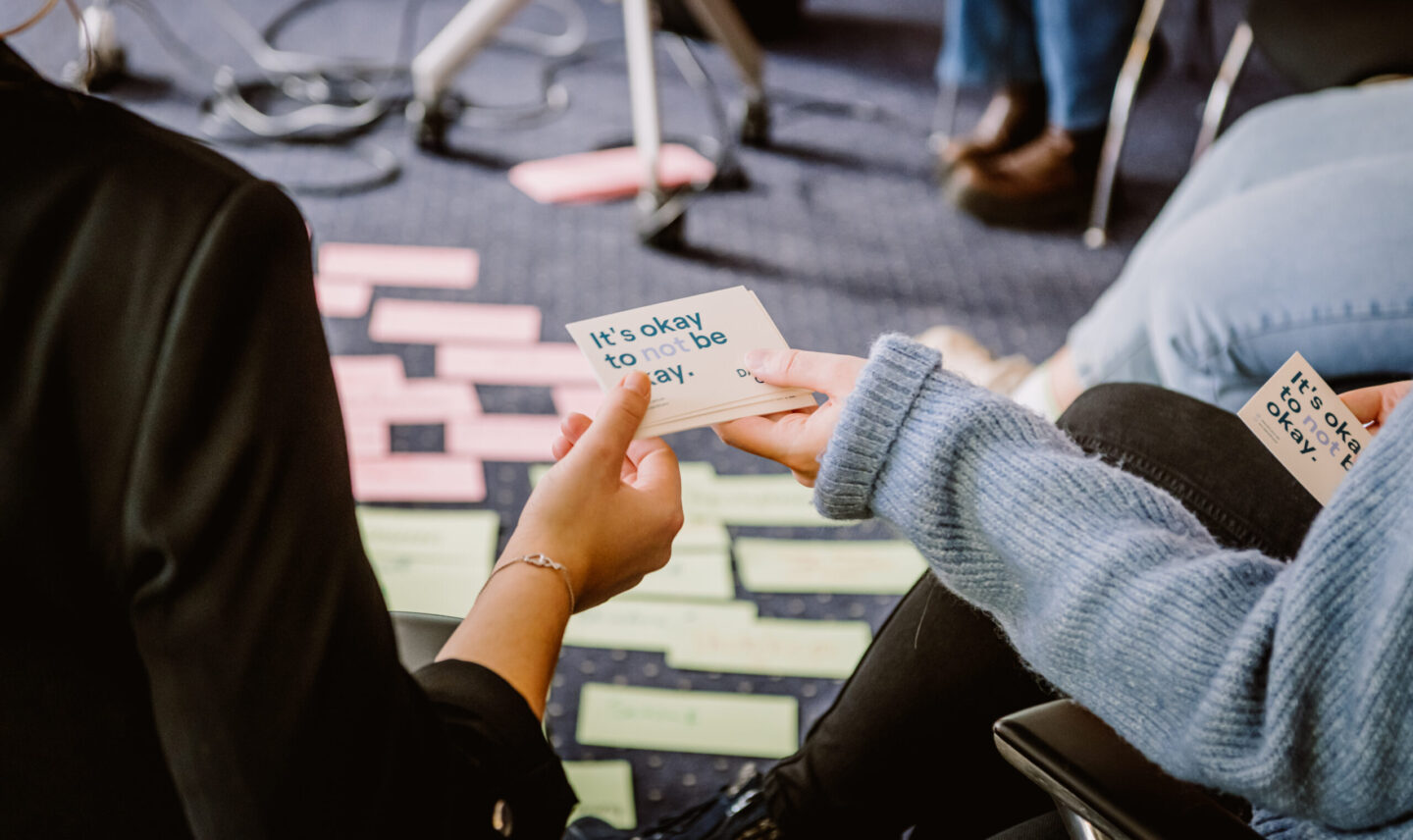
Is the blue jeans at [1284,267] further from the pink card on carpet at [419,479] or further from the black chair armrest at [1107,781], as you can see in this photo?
the pink card on carpet at [419,479]

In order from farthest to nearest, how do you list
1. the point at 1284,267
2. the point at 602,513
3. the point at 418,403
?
the point at 418,403
the point at 1284,267
the point at 602,513

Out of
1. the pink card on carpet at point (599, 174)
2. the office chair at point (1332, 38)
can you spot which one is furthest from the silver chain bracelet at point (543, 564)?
the pink card on carpet at point (599, 174)

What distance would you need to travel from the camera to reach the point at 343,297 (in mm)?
1780

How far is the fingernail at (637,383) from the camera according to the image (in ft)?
2.11

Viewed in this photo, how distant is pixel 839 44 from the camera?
263cm

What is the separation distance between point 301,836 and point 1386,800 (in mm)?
483

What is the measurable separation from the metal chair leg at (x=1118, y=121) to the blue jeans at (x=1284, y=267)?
810mm

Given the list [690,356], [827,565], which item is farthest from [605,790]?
[690,356]

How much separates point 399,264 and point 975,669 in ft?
4.55

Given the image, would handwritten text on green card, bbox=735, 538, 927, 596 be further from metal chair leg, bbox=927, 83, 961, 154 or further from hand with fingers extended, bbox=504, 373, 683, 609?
metal chair leg, bbox=927, 83, 961, 154

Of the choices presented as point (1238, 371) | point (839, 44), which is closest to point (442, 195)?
point (839, 44)

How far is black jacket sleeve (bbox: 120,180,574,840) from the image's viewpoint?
387mm

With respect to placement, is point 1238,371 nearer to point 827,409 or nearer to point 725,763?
point 827,409

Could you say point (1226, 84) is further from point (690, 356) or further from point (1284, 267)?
point (690, 356)
